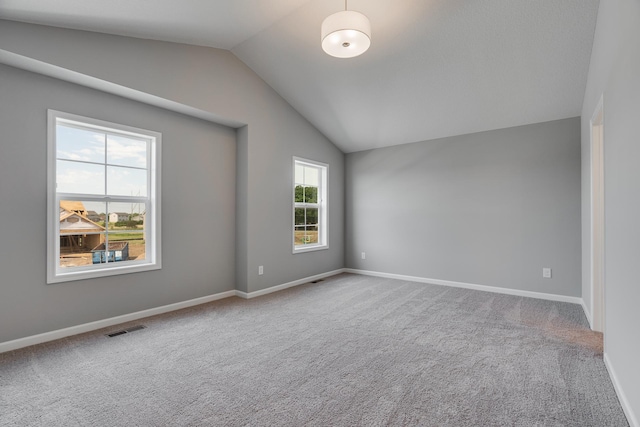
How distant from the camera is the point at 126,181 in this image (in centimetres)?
349

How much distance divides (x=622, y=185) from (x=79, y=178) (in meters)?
4.38

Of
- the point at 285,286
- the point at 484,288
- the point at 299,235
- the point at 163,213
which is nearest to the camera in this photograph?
the point at 163,213

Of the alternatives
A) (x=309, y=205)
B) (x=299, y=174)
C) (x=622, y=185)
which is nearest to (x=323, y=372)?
(x=622, y=185)

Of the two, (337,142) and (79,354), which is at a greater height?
(337,142)

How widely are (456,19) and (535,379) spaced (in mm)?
3142

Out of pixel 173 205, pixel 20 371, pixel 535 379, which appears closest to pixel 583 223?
pixel 535 379

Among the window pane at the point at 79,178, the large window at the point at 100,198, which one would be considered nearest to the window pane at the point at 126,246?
the large window at the point at 100,198

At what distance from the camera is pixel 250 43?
382 centimetres

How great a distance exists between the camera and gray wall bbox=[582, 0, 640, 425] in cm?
161

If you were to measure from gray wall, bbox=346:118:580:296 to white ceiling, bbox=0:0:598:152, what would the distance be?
37cm

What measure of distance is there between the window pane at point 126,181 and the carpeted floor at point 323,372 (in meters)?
1.43

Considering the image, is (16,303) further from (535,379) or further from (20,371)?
(535,379)

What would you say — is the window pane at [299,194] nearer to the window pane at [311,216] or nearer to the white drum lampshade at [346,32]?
the window pane at [311,216]

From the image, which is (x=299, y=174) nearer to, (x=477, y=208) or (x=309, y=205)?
(x=309, y=205)
